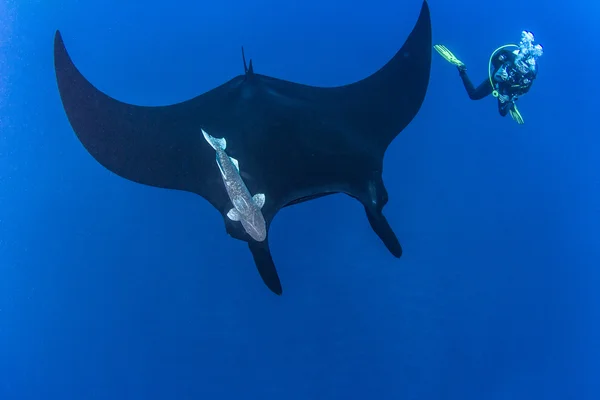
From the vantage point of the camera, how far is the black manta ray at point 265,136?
319cm

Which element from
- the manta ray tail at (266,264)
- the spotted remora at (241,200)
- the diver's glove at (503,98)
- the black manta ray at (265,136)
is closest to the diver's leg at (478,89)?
the diver's glove at (503,98)

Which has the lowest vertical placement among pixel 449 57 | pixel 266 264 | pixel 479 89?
pixel 266 264

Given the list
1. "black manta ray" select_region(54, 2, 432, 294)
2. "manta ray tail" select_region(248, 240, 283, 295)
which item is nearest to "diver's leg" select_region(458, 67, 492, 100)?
"black manta ray" select_region(54, 2, 432, 294)

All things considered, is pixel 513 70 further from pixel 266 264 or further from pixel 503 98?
pixel 266 264

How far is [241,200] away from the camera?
3070 mm

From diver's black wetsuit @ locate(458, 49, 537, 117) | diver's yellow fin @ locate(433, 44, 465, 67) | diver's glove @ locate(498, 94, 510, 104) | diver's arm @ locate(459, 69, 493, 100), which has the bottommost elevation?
diver's glove @ locate(498, 94, 510, 104)

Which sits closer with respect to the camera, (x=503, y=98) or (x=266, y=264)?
(x=266, y=264)

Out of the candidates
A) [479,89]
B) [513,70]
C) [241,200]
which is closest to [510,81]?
[513,70]

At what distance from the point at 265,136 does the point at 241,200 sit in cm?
62

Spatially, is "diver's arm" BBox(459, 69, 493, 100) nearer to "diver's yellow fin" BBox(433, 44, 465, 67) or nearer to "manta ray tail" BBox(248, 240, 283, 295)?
"diver's yellow fin" BBox(433, 44, 465, 67)

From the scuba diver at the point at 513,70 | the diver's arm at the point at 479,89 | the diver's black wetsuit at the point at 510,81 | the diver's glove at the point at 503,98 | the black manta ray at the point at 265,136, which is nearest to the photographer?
the black manta ray at the point at 265,136

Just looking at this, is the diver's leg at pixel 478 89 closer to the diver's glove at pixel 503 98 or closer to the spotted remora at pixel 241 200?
the diver's glove at pixel 503 98

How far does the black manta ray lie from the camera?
3193 millimetres

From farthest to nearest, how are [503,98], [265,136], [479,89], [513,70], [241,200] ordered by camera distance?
[479,89], [503,98], [513,70], [265,136], [241,200]
